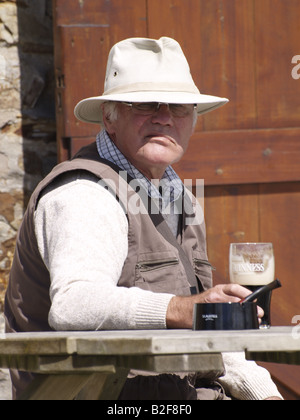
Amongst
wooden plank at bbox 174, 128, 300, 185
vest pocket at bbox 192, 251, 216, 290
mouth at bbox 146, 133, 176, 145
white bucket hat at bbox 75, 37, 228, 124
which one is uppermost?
white bucket hat at bbox 75, 37, 228, 124

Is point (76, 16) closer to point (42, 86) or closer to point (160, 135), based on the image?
point (42, 86)

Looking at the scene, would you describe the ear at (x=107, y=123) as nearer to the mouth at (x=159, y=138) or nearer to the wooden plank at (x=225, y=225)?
the mouth at (x=159, y=138)

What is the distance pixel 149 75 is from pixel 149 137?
20 cm

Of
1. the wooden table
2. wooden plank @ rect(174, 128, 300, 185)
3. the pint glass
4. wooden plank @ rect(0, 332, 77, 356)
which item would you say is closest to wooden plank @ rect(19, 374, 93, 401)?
the wooden table

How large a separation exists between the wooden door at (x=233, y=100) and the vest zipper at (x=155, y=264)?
1285 mm

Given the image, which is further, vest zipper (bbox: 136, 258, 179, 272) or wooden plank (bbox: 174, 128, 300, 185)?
wooden plank (bbox: 174, 128, 300, 185)

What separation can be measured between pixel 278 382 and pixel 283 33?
1617mm

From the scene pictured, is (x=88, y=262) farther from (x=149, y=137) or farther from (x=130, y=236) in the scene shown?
(x=149, y=137)

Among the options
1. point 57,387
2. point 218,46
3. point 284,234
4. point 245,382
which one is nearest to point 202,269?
point 245,382

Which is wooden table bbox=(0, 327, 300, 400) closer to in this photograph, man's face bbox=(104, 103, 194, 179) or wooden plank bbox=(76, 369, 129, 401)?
wooden plank bbox=(76, 369, 129, 401)

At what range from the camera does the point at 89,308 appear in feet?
6.03

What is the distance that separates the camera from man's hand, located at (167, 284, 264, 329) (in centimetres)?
185

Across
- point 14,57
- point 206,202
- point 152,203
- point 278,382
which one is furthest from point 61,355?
point 14,57

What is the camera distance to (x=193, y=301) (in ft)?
6.11
